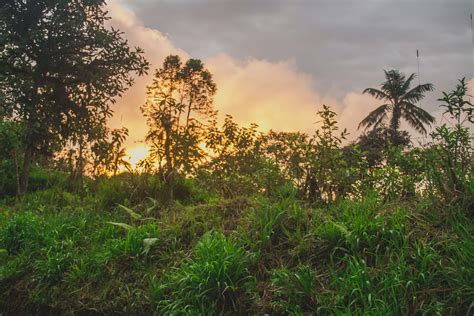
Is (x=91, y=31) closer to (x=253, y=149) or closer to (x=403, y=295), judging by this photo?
(x=253, y=149)

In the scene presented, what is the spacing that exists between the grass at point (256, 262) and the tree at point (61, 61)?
33.6ft

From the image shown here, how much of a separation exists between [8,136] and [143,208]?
20.8 ft

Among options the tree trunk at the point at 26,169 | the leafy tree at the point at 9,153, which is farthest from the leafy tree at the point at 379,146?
the tree trunk at the point at 26,169

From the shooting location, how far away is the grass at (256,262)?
14.5 ft

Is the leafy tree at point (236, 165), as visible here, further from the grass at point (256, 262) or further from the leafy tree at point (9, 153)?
the leafy tree at point (9, 153)

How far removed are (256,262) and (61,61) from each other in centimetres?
1450

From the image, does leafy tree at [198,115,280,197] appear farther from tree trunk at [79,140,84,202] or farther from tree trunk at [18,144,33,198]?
tree trunk at [18,144,33,198]

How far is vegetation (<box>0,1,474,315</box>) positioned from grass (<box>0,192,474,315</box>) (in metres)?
0.02

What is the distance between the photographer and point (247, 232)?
19.1ft

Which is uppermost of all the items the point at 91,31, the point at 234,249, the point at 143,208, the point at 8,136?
the point at 91,31

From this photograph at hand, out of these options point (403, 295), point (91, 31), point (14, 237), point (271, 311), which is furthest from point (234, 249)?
point (91, 31)

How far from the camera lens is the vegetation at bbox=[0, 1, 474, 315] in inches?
182

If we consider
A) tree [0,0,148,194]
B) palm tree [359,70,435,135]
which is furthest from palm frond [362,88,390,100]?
tree [0,0,148,194]

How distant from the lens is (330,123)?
286 inches
